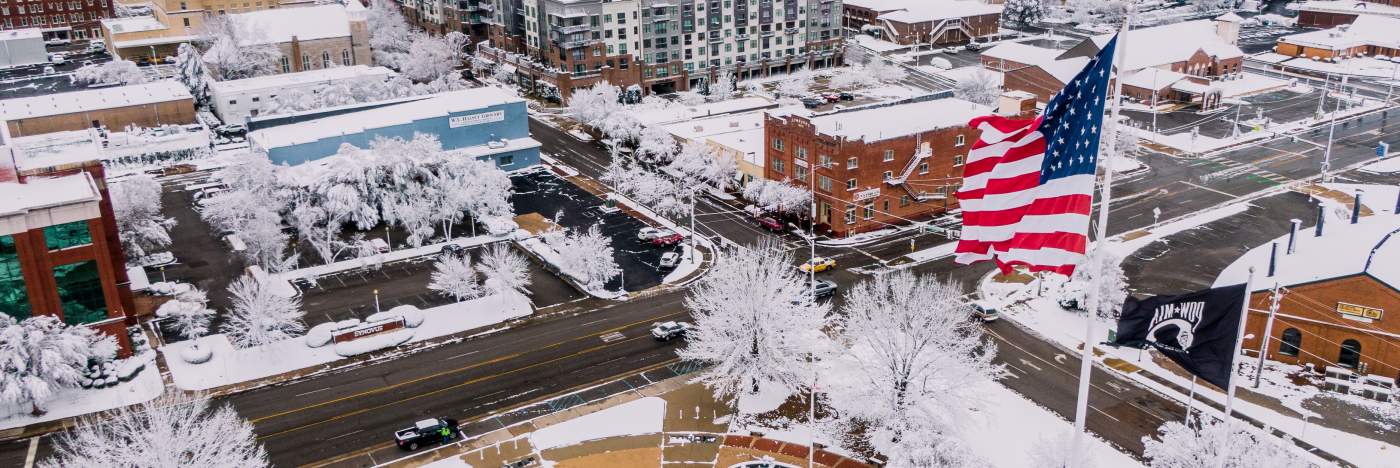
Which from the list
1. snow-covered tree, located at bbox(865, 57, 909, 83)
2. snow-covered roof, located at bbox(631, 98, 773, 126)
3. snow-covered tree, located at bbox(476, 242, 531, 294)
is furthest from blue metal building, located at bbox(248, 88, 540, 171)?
snow-covered tree, located at bbox(865, 57, 909, 83)

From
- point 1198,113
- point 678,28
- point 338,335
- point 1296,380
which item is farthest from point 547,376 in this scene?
point 1198,113

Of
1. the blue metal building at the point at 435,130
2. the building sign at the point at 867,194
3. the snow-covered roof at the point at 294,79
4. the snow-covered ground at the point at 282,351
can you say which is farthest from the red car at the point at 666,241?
the snow-covered roof at the point at 294,79

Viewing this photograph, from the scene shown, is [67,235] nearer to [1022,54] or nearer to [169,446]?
[169,446]

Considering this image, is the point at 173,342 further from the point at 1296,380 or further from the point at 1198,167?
the point at 1198,167

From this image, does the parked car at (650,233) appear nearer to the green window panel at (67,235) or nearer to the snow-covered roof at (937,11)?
the green window panel at (67,235)

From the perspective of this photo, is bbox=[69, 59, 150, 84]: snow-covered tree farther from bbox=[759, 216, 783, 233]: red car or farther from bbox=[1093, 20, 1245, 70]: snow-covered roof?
bbox=[1093, 20, 1245, 70]: snow-covered roof

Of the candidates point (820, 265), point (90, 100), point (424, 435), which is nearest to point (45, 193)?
point (424, 435)
